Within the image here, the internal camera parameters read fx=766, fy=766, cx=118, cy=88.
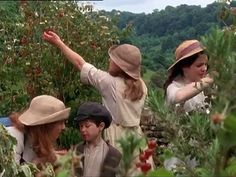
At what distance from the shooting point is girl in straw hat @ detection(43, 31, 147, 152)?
4.95 meters

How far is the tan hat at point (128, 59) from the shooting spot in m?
5.00

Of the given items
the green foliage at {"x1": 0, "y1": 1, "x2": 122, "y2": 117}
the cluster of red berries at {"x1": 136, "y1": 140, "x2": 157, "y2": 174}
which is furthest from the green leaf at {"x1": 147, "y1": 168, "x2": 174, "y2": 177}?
the green foliage at {"x1": 0, "y1": 1, "x2": 122, "y2": 117}

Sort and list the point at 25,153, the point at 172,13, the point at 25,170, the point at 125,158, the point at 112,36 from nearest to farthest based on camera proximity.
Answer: the point at 125,158 < the point at 25,170 < the point at 25,153 < the point at 112,36 < the point at 172,13

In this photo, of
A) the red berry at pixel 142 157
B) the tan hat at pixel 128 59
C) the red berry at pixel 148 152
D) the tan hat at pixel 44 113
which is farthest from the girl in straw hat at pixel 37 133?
the red berry at pixel 142 157

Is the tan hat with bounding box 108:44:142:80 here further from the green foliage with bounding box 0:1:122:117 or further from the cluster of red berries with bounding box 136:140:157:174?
the green foliage with bounding box 0:1:122:117

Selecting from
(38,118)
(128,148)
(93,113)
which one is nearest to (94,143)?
(93,113)

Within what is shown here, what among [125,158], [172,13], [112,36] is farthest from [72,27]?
[172,13]

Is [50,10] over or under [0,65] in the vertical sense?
over

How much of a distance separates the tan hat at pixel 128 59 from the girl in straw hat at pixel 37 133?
0.60 meters

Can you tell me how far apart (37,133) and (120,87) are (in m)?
0.80

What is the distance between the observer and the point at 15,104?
9234 mm

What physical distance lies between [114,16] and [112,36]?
3.76ft

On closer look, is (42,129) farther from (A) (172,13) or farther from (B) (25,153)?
(A) (172,13)

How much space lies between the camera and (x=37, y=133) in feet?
14.3
